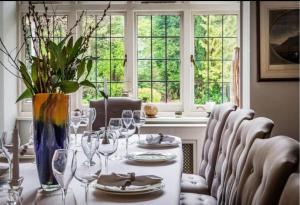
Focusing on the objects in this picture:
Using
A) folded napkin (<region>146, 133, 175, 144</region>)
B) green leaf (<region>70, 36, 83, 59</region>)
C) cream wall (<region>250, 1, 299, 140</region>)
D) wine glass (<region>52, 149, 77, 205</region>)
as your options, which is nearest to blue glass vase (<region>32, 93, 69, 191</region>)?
green leaf (<region>70, 36, 83, 59</region>)

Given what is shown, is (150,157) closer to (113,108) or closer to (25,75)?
(25,75)

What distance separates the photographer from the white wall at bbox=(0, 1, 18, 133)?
12.8 ft

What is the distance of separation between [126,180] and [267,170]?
0.51m

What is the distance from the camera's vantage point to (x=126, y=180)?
1.49 m

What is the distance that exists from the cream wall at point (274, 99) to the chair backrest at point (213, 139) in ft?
2.42

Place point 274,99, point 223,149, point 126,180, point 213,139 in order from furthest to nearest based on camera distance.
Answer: point 274,99, point 213,139, point 223,149, point 126,180

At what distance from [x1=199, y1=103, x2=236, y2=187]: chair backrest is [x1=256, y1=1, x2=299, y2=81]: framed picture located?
0.84 meters

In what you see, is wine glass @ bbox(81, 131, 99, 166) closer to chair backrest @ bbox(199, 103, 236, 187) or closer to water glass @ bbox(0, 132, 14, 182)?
water glass @ bbox(0, 132, 14, 182)

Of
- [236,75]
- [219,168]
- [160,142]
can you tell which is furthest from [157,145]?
[236,75]

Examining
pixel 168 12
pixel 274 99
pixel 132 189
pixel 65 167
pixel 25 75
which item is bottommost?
pixel 132 189

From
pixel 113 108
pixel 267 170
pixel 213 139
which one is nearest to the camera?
pixel 267 170

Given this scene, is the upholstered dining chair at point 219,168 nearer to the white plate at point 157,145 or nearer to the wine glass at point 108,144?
the white plate at point 157,145

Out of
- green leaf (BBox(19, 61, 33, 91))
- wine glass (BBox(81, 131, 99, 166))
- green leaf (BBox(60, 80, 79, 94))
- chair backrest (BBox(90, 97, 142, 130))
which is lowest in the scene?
wine glass (BBox(81, 131, 99, 166))

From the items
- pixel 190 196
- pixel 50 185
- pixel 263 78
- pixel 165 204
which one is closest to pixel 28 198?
pixel 50 185
